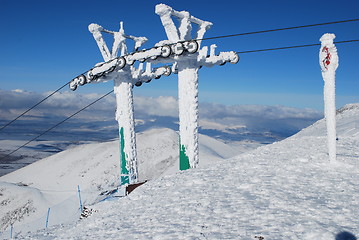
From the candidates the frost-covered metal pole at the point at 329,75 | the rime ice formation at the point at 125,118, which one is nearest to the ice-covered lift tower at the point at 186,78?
the rime ice formation at the point at 125,118

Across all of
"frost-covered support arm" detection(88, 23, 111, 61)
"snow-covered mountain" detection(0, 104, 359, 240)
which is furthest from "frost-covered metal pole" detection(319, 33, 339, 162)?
"frost-covered support arm" detection(88, 23, 111, 61)

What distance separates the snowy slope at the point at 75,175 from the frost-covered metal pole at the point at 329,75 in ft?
58.9

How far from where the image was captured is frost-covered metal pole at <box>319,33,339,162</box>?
7.87 m

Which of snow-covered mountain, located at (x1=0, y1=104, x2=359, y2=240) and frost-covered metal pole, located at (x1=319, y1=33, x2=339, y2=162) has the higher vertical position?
frost-covered metal pole, located at (x1=319, y1=33, x2=339, y2=162)

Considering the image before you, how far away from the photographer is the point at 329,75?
800 cm

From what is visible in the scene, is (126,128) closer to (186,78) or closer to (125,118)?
(125,118)

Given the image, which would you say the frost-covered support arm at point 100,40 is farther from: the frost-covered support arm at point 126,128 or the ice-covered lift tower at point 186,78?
the ice-covered lift tower at point 186,78

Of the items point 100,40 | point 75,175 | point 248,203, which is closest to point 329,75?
point 248,203

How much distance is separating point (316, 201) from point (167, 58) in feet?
27.2

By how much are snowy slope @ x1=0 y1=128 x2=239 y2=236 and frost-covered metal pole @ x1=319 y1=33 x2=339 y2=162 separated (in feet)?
58.9

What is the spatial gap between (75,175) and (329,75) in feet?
104

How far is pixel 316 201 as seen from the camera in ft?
17.5

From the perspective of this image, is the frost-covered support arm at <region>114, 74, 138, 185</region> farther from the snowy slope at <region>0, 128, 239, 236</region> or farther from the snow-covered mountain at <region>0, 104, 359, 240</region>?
the snowy slope at <region>0, 128, 239, 236</region>

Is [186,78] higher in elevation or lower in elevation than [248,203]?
higher
